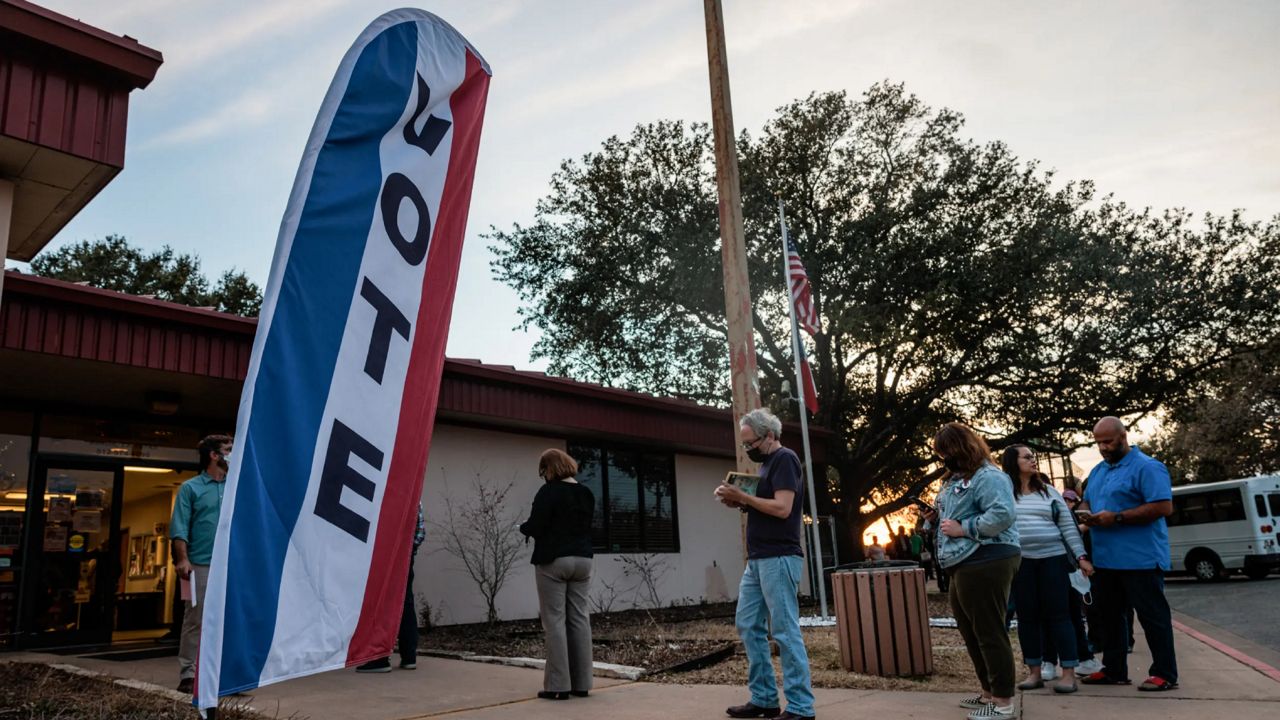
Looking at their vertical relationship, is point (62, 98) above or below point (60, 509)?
above

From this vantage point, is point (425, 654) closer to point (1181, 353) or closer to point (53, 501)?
point (53, 501)

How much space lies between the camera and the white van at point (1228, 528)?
22359mm

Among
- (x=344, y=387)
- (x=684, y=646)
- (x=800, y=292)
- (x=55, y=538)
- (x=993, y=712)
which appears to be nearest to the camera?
(x=344, y=387)

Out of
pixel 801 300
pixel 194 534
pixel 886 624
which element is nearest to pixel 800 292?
pixel 801 300

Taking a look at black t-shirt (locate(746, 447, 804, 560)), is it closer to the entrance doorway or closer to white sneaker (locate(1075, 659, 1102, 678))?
white sneaker (locate(1075, 659, 1102, 678))

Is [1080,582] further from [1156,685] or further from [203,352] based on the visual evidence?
[203,352]

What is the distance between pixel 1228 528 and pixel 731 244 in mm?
21450

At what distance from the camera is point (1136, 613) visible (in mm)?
6117

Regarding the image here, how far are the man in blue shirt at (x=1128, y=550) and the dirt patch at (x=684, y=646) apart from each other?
110 cm

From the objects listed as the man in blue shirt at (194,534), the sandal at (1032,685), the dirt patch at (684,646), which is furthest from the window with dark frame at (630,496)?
the sandal at (1032,685)

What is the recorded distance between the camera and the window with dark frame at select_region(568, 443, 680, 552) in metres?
14.2

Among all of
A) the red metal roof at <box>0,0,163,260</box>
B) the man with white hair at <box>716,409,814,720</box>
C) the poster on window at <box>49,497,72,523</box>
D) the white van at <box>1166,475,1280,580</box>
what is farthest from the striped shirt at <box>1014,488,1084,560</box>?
the white van at <box>1166,475,1280,580</box>

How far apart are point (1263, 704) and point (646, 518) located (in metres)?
10.6

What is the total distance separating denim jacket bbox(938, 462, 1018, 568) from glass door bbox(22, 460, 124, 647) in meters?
10.1
